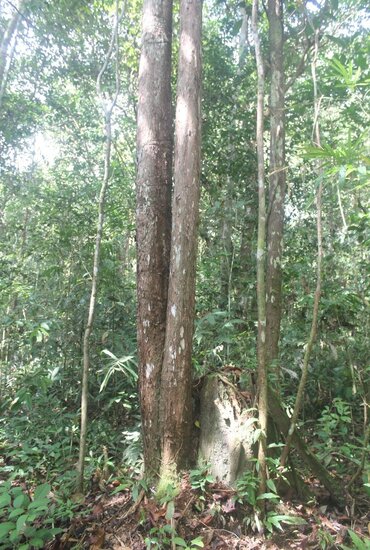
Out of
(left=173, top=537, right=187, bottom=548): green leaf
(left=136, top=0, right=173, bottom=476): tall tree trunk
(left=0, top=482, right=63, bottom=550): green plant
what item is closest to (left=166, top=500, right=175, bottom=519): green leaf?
(left=173, top=537, right=187, bottom=548): green leaf

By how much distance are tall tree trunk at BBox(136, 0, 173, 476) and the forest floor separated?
1.16 ft

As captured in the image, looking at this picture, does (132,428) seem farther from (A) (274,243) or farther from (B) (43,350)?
(A) (274,243)

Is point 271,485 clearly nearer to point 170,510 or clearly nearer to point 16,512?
point 170,510

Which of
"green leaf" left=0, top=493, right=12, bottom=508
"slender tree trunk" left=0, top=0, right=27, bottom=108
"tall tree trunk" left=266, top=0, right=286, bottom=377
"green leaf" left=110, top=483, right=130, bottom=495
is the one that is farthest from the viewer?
"slender tree trunk" left=0, top=0, right=27, bottom=108

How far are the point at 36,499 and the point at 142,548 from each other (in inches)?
31.3

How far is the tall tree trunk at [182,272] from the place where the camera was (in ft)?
10.2

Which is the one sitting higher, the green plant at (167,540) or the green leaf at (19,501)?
the green leaf at (19,501)

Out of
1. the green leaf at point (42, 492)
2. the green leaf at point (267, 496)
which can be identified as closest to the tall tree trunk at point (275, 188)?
the green leaf at point (267, 496)

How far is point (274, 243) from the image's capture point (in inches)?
199

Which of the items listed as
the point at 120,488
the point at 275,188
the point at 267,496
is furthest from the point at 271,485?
the point at 275,188

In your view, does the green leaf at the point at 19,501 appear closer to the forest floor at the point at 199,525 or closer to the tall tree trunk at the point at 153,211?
the forest floor at the point at 199,525

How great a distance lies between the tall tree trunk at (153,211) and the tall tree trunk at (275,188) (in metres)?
1.72

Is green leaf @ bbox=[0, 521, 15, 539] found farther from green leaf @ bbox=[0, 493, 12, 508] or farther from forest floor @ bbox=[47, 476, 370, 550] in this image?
forest floor @ bbox=[47, 476, 370, 550]

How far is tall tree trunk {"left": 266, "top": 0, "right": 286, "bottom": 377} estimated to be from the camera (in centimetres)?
486
